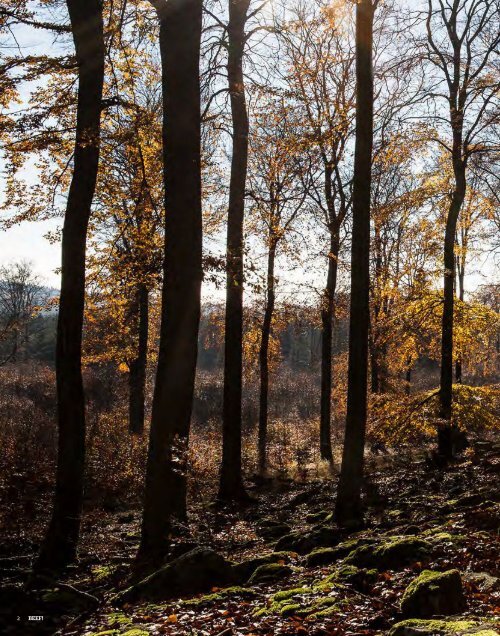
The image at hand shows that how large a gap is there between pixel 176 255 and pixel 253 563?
375 centimetres

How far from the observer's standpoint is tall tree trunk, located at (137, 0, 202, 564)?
671 centimetres

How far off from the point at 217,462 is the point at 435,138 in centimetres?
1106

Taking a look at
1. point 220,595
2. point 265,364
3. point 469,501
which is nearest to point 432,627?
point 220,595

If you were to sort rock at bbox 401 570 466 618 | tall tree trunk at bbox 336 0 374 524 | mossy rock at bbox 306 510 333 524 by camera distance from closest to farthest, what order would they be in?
1. rock at bbox 401 570 466 618
2. tall tree trunk at bbox 336 0 374 524
3. mossy rock at bbox 306 510 333 524

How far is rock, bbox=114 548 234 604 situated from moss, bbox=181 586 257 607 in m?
0.37

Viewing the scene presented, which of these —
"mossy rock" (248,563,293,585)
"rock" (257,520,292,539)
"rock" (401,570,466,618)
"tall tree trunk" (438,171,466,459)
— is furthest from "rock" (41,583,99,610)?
"tall tree trunk" (438,171,466,459)

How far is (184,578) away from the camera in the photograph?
6.16 metres

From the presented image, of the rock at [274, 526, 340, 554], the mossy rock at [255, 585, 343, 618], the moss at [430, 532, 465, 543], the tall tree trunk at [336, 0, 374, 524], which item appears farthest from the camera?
the tall tree trunk at [336, 0, 374, 524]

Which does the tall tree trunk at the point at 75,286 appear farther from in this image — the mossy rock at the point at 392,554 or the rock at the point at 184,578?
the mossy rock at the point at 392,554

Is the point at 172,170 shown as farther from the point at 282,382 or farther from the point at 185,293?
the point at 282,382

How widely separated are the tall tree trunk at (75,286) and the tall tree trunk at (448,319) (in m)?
9.32

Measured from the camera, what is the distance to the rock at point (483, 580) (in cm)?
481

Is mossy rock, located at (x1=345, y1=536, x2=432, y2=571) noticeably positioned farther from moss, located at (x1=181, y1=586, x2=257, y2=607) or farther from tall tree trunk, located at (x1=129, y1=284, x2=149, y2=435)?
tall tree trunk, located at (x1=129, y1=284, x2=149, y2=435)

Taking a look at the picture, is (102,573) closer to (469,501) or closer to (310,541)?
(310,541)
